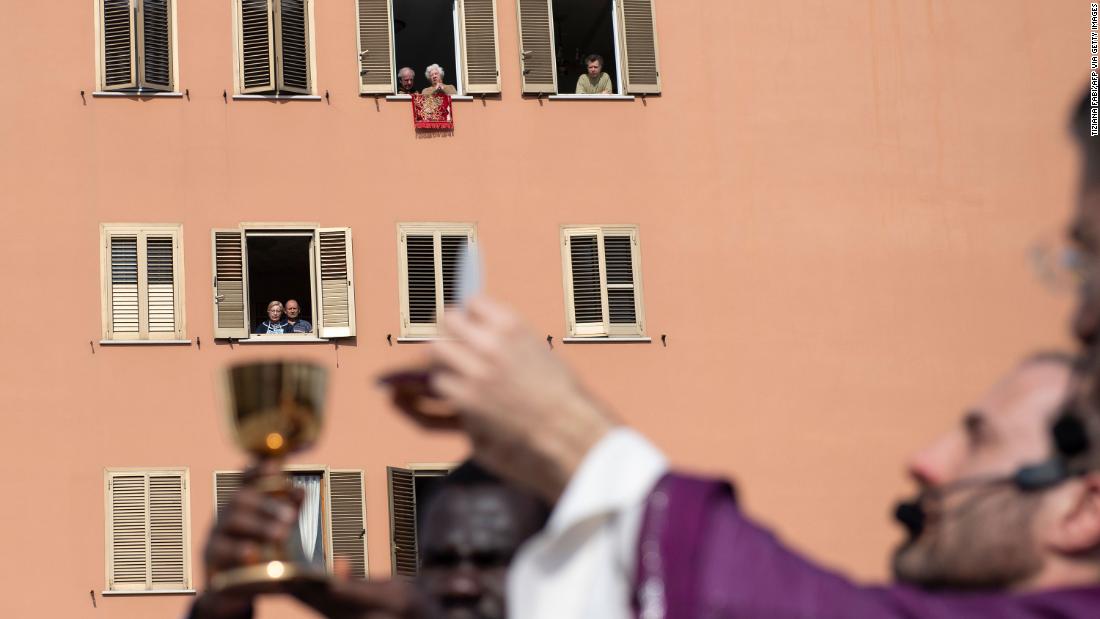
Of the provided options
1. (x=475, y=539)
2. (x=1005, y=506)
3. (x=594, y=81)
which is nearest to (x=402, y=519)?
(x=594, y=81)

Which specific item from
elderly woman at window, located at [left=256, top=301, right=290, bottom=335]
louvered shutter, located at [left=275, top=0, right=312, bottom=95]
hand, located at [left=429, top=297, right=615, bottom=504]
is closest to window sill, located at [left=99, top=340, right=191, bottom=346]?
elderly woman at window, located at [left=256, top=301, right=290, bottom=335]

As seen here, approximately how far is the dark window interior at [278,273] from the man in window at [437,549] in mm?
15093

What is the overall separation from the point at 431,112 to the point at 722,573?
18.1m

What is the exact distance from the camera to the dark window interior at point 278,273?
1989 centimetres

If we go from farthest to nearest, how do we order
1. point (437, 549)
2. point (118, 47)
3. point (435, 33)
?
point (435, 33), point (118, 47), point (437, 549)

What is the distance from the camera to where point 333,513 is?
19.2 m

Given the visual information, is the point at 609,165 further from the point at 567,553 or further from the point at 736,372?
the point at 567,553

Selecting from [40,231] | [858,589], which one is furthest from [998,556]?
[40,231]

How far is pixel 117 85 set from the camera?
19.8 metres

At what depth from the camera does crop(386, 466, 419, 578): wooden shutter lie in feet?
63.3

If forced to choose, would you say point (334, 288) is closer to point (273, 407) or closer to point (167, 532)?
point (167, 532)

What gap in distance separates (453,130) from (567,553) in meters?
18.0

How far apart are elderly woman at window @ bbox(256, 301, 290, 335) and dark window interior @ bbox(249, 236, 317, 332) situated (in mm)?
170

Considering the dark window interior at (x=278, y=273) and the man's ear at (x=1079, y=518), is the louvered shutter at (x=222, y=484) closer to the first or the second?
the dark window interior at (x=278, y=273)
